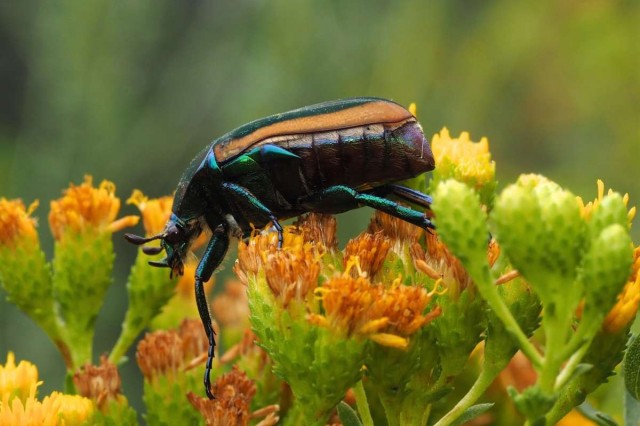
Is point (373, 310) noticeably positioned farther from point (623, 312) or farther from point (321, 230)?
point (623, 312)

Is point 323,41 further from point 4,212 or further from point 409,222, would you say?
point 409,222

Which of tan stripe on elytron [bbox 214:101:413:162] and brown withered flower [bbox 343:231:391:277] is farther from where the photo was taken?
tan stripe on elytron [bbox 214:101:413:162]

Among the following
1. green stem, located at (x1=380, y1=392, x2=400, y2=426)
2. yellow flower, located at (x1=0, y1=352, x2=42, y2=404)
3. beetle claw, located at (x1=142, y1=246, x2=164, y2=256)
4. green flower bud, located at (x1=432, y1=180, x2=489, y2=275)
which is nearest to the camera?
green flower bud, located at (x1=432, y1=180, x2=489, y2=275)

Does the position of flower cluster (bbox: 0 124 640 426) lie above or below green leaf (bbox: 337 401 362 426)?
above

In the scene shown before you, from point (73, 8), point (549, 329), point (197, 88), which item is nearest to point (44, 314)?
point (549, 329)

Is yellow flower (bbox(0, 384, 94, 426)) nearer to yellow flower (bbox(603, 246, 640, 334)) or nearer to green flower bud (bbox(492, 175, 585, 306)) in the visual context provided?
green flower bud (bbox(492, 175, 585, 306))

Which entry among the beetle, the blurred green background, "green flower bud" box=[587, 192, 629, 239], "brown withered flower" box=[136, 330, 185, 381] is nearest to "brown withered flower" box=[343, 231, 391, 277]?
the beetle
